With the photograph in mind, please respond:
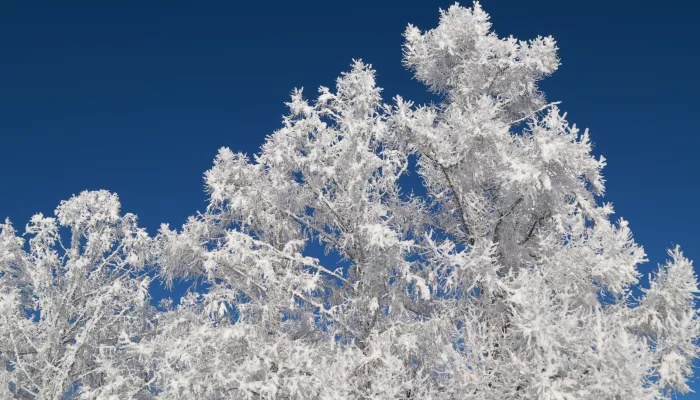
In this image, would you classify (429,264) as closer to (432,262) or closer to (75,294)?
(432,262)

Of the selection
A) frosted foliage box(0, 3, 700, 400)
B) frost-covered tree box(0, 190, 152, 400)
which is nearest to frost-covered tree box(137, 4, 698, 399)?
frosted foliage box(0, 3, 700, 400)

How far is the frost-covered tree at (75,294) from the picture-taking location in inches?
611

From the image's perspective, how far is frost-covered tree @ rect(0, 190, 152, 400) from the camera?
51.0 feet

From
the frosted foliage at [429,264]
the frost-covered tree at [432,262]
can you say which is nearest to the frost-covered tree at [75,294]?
the frosted foliage at [429,264]

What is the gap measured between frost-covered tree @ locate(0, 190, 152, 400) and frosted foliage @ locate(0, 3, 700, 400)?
1.51 metres

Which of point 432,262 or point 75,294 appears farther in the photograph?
point 75,294

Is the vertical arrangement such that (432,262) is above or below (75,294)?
below

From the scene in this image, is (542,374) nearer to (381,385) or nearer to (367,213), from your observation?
(381,385)

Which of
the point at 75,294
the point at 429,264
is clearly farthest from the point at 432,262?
the point at 75,294

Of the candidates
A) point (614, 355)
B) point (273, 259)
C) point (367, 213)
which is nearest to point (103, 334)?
point (273, 259)

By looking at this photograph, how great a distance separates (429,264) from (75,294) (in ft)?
38.8

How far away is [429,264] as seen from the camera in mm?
10305

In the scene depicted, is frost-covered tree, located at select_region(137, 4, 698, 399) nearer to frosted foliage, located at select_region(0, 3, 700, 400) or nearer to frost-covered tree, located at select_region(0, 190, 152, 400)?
frosted foliage, located at select_region(0, 3, 700, 400)

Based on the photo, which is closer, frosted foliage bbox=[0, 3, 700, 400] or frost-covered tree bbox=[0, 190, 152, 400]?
frosted foliage bbox=[0, 3, 700, 400]
